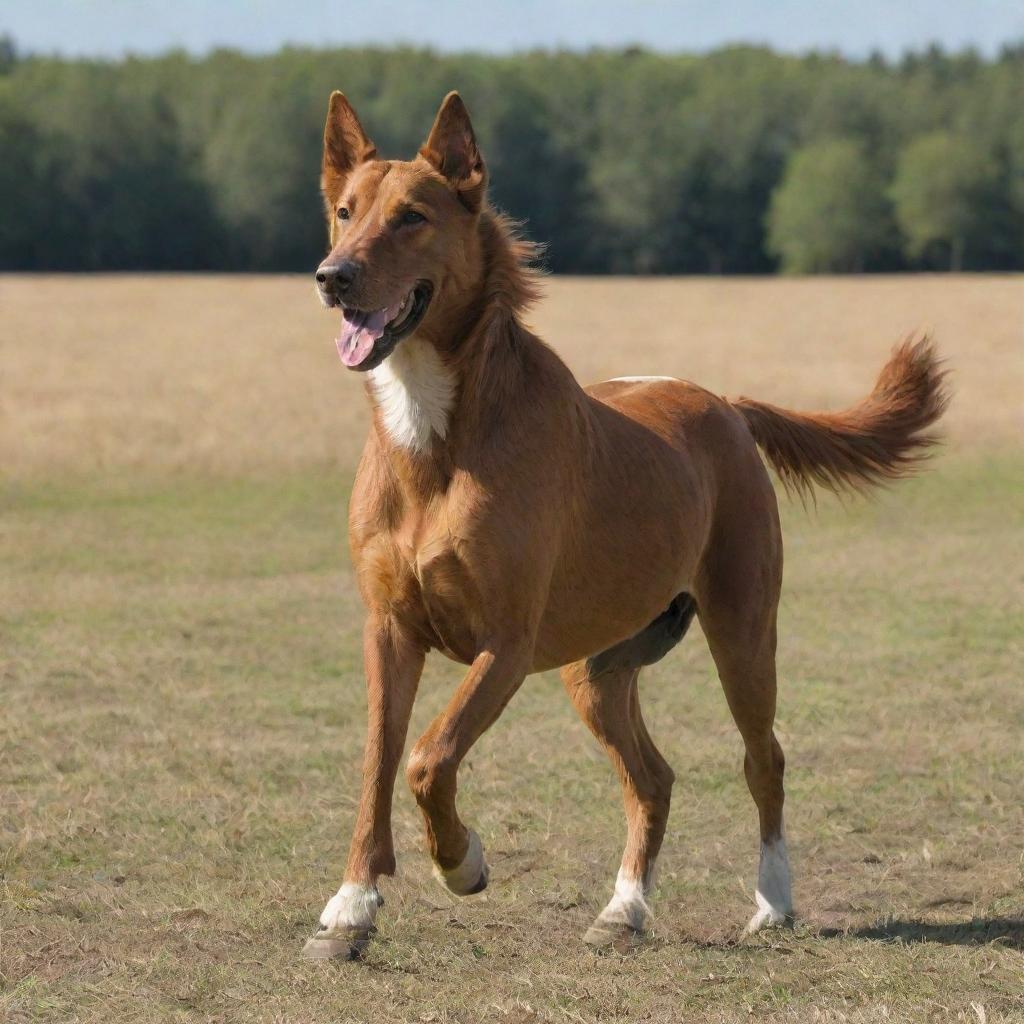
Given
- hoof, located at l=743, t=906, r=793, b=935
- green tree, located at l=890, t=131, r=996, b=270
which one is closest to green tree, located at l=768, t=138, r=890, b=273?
green tree, located at l=890, t=131, r=996, b=270

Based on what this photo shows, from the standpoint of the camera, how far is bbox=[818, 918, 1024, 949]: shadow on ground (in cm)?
524

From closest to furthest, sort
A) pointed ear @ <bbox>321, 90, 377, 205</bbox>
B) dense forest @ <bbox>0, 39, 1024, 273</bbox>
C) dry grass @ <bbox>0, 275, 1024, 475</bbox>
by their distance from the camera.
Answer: pointed ear @ <bbox>321, 90, 377, 205</bbox> < dry grass @ <bbox>0, 275, 1024, 475</bbox> < dense forest @ <bbox>0, 39, 1024, 273</bbox>

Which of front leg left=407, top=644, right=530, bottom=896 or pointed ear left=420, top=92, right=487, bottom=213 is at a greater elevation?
pointed ear left=420, top=92, right=487, bottom=213

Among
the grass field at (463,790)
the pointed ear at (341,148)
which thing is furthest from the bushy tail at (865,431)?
the pointed ear at (341,148)

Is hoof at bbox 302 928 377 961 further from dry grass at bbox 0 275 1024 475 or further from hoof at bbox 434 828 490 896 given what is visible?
dry grass at bbox 0 275 1024 475

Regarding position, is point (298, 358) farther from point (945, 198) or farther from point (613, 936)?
point (945, 198)

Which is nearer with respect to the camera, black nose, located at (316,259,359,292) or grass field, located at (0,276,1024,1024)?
black nose, located at (316,259,359,292)

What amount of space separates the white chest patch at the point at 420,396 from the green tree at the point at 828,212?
7656 cm

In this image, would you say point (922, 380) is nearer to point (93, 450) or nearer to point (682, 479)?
point (682, 479)

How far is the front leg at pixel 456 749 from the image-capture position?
4.49m

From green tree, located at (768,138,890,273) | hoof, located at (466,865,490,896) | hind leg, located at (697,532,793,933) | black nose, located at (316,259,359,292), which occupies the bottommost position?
green tree, located at (768,138,890,273)

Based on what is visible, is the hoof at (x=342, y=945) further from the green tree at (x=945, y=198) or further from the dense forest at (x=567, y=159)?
the green tree at (x=945, y=198)

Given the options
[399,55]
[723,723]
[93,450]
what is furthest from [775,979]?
[399,55]

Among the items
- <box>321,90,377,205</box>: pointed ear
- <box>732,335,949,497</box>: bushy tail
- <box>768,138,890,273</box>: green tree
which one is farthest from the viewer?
<box>768,138,890,273</box>: green tree
